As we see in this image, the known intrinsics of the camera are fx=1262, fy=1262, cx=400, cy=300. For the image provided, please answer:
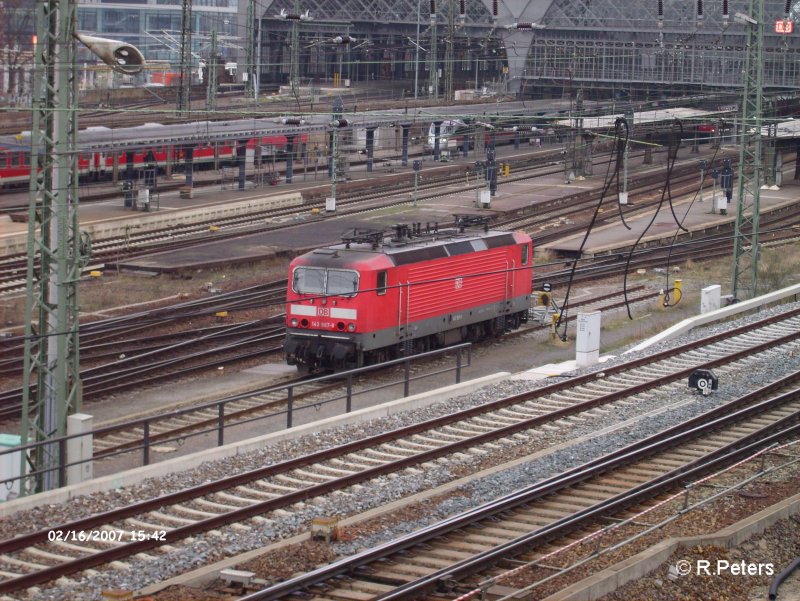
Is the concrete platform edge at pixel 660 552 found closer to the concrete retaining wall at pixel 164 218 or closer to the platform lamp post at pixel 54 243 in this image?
the platform lamp post at pixel 54 243

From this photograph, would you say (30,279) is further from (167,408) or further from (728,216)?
(728,216)

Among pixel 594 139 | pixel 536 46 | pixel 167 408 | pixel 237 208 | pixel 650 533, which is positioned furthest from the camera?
pixel 536 46

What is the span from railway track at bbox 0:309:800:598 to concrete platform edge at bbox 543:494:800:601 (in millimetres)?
2330

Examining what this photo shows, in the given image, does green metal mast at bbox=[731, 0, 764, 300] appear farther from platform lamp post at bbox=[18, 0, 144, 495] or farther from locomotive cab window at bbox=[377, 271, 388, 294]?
platform lamp post at bbox=[18, 0, 144, 495]

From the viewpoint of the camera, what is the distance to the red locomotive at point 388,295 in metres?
21.2

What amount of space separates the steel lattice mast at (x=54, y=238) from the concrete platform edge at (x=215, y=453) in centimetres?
48

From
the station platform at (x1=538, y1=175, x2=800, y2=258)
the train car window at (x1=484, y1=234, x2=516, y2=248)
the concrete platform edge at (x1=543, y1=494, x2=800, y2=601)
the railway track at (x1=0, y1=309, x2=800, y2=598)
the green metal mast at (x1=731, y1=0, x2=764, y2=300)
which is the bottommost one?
the railway track at (x1=0, y1=309, x2=800, y2=598)

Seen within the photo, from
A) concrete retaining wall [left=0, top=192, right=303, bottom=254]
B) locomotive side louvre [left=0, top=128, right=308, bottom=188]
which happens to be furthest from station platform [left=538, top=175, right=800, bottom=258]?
locomotive side louvre [left=0, top=128, right=308, bottom=188]

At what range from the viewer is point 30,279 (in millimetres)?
13656

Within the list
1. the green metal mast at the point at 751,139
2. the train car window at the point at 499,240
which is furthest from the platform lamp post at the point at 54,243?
the green metal mast at the point at 751,139

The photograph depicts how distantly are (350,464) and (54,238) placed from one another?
4290 mm

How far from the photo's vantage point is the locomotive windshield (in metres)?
21.1

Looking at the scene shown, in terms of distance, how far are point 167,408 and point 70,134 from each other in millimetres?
6724

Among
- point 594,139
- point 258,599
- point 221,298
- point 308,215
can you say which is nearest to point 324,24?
point 594,139
